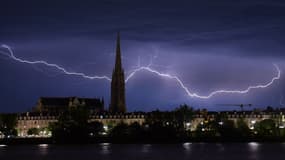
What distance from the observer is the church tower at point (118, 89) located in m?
188

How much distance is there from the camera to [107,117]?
194 metres

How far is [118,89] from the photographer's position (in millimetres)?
188000

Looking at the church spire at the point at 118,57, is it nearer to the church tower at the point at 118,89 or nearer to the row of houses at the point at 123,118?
the church tower at the point at 118,89

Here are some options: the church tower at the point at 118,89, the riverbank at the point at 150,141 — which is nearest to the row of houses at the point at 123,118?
the church tower at the point at 118,89

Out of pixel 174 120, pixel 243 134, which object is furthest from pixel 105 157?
pixel 174 120

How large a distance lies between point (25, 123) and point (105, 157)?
400 ft

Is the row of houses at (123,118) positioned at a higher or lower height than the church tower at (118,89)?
lower

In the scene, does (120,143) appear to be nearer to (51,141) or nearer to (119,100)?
(51,141)

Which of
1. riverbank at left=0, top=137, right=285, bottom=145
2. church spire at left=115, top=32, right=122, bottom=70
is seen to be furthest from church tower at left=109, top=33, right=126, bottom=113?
riverbank at left=0, top=137, right=285, bottom=145

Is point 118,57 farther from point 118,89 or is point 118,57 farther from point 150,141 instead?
point 150,141

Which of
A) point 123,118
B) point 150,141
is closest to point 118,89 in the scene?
point 123,118

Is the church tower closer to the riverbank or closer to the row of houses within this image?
the row of houses

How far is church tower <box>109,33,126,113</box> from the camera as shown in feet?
618

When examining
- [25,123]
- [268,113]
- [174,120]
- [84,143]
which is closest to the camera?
[84,143]
